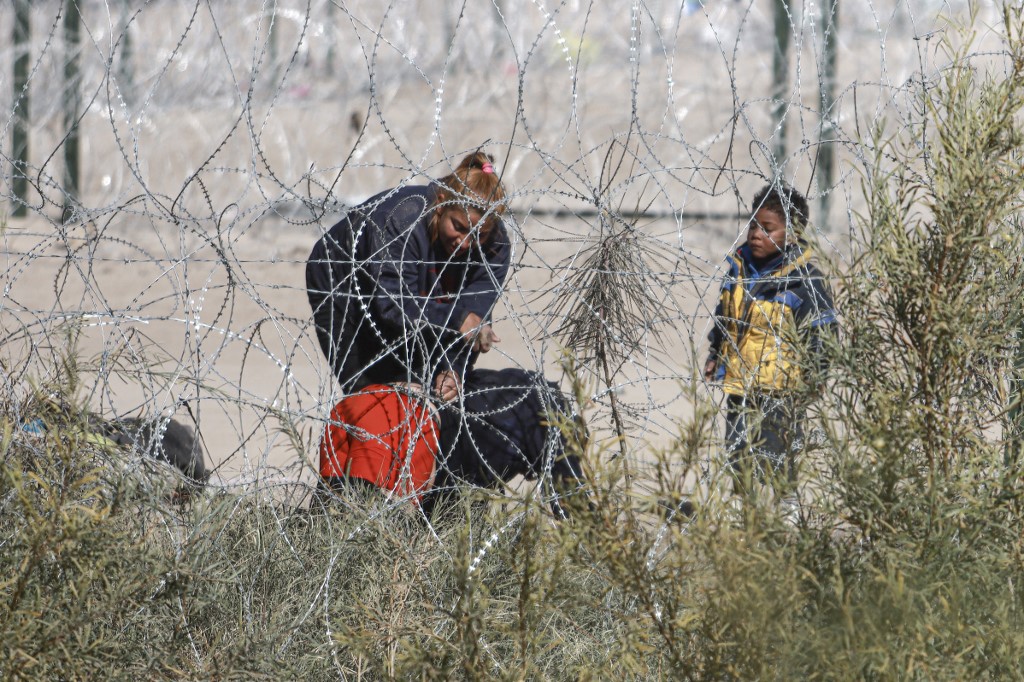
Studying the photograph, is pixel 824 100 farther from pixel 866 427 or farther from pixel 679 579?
pixel 679 579

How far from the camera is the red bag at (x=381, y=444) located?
3.18 metres

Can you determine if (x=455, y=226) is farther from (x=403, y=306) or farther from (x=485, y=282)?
(x=403, y=306)

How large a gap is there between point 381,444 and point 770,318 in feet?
3.65

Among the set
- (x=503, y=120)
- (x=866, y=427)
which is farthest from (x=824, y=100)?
(x=503, y=120)

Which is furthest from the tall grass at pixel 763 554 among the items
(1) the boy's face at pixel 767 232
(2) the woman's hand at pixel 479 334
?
(1) the boy's face at pixel 767 232

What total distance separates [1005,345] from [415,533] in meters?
1.38

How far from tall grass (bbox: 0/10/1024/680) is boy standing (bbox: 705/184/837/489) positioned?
106mm

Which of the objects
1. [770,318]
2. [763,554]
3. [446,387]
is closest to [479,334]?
[446,387]

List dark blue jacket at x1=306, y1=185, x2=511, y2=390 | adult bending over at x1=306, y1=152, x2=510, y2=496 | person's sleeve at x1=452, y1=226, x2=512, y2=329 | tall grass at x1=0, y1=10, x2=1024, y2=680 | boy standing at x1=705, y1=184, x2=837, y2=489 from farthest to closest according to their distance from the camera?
person's sleeve at x1=452, y1=226, x2=512, y2=329, dark blue jacket at x1=306, y1=185, x2=511, y2=390, adult bending over at x1=306, y1=152, x2=510, y2=496, boy standing at x1=705, y1=184, x2=837, y2=489, tall grass at x1=0, y1=10, x2=1024, y2=680

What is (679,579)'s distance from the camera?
1.97m

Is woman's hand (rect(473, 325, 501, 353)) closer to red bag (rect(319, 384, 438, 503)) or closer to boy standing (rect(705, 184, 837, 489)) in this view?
red bag (rect(319, 384, 438, 503))

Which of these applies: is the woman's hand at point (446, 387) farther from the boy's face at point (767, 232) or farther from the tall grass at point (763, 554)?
the boy's face at point (767, 232)

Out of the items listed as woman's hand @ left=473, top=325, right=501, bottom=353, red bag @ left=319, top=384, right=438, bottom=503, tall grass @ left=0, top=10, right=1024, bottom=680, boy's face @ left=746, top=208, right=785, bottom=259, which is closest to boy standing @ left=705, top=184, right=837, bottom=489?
boy's face @ left=746, top=208, right=785, bottom=259

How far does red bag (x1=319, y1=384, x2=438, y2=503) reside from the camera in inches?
125
